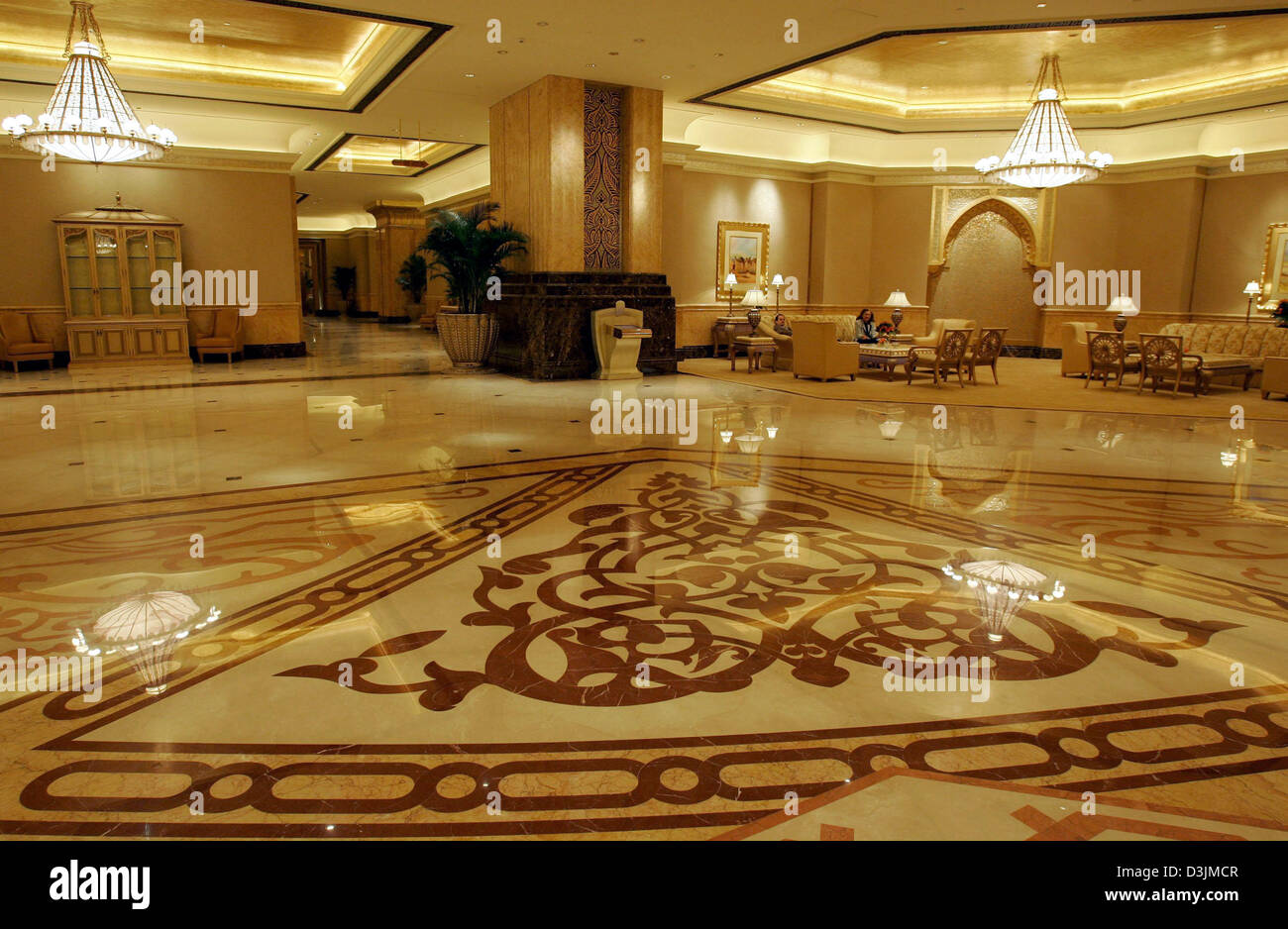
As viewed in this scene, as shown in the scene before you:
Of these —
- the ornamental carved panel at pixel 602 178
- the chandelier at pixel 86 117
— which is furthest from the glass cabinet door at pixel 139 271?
the ornamental carved panel at pixel 602 178

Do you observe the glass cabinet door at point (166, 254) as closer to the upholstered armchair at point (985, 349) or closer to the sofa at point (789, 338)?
the sofa at point (789, 338)

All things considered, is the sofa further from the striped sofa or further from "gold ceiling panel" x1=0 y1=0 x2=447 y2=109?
"gold ceiling panel" x1=0 y1=0 x2=447 y2=109

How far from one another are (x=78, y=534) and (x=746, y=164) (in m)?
12.5

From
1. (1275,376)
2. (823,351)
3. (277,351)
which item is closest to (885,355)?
(823,351)

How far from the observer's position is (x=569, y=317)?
35.8 feet

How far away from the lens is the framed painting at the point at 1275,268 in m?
13.0

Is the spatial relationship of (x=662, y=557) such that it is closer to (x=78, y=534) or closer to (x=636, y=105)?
(x=78, y=534)

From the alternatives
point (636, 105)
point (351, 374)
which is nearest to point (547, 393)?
point (351, 374)

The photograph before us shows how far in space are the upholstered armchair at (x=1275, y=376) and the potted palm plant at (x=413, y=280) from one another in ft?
49.1

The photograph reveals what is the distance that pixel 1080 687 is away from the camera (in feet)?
8.90

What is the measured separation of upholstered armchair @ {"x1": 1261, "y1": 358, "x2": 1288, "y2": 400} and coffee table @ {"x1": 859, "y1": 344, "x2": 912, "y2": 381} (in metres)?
4.17

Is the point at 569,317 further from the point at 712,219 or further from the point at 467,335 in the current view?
the point at 712,219

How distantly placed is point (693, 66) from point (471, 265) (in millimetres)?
3832

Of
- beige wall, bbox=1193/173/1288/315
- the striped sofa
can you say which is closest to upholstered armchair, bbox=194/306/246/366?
the striped sofa
